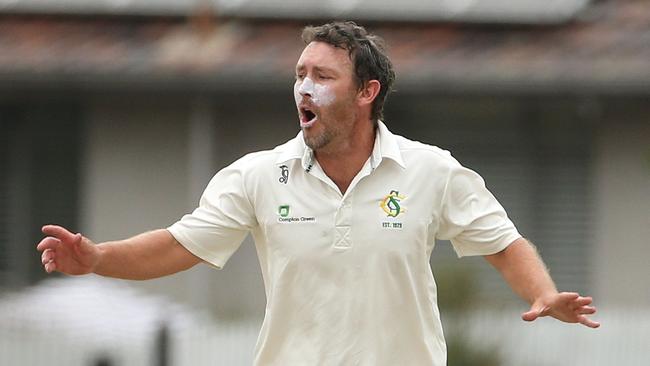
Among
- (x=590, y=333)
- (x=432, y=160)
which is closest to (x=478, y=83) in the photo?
(x=590, y=333)

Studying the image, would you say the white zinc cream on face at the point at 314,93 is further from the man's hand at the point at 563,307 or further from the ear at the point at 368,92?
the man's hand at the point at 563,307

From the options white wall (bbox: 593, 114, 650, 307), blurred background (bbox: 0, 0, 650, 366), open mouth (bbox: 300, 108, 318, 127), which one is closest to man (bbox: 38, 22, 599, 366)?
open mouth (bbox: 300, 108, 318, 127)

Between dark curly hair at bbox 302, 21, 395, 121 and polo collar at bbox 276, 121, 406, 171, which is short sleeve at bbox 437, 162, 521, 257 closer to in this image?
polo collar at bbox 276, 121, 406, 171

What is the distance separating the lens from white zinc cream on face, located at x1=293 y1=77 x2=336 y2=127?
587 cm

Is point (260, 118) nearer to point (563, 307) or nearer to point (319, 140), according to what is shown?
point (319, 140)

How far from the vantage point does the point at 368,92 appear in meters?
6.07

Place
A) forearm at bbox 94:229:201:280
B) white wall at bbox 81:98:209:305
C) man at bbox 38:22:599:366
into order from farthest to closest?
white wall at bbox 81:98:209:305 < forearm at bbox 94:229:201:280 < man at bbox 38:22:599:366

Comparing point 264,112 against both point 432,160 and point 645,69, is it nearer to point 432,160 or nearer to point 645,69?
point 645,69

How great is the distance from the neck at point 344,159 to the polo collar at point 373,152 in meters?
0.04

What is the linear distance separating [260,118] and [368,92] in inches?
371

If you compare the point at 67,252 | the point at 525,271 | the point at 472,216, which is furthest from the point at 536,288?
the point at 67,252

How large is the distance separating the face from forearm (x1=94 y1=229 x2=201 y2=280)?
657mm

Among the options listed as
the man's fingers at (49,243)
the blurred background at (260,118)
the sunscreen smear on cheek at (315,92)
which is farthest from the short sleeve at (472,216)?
the blurred background at (260,118)

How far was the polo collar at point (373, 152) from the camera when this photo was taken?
5969 mm
